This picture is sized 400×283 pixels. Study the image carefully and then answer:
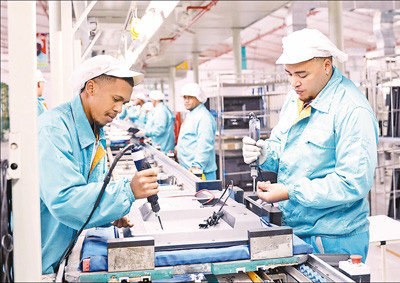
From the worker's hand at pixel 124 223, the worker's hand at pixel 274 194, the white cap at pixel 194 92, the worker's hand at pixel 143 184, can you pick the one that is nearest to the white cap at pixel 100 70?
the worker's hand at pixel 143 184

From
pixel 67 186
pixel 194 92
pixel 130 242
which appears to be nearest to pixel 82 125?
pixel 67 186

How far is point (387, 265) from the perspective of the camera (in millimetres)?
4602

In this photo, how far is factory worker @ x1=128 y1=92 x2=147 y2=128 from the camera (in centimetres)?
1340

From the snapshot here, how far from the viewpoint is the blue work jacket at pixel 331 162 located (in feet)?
6.35

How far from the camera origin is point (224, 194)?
87.4 inches

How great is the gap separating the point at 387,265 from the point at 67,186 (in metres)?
4.17

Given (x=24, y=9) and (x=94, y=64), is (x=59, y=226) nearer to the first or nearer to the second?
(x=94, y=64)

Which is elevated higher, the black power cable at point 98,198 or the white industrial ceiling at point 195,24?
the white industrial ceiling at point 195,24

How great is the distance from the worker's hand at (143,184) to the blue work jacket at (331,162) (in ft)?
2.49

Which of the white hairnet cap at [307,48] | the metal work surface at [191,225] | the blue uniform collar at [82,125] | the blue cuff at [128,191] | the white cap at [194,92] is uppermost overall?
the white cap at [194,92]

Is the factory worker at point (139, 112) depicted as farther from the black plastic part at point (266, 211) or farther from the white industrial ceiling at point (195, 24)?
the black plastic part at point (266, 211)

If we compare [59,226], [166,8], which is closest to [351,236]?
[59,226]

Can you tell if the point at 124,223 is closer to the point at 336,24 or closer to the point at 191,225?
the point at 191,225

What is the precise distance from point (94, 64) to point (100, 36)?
5.23 m
